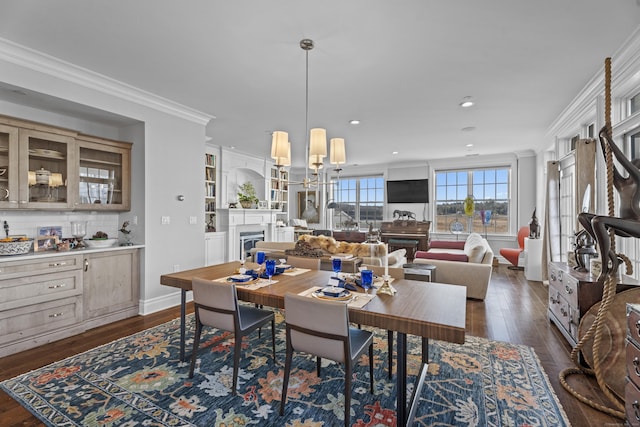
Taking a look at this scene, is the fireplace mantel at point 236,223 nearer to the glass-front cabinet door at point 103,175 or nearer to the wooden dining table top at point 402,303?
the glass-front cabinet door at point 103,175

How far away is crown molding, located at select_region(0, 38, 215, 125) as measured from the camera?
2617 mm

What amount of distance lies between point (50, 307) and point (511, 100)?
5527 millimetres

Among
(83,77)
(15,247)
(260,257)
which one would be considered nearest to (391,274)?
(260,257)

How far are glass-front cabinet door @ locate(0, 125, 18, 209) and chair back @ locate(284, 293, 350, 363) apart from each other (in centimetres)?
299

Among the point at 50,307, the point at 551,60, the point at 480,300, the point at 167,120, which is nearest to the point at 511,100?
the point at 551,60

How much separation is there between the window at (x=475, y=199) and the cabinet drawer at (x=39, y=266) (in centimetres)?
767

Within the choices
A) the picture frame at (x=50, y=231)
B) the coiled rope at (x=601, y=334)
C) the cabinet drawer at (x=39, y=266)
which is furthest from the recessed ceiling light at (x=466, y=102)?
the picture frame at (x=50, y=231)

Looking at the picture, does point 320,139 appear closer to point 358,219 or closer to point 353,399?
point 353,399

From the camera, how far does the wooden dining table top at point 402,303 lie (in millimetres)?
1474

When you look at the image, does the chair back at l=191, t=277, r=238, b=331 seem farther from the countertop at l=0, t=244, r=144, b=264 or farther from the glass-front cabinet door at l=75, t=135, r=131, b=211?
the glass-front cabinet door at l=75, t=135, r=131, b=211

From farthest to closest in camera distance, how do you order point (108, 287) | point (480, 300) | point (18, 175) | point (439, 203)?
point (439, 203) < point (480, 300) < point (108, 287) < point (18, 175)

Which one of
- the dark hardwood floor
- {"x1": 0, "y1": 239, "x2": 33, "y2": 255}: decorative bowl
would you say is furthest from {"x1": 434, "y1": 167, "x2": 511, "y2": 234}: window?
{"x1": 0, "y1": 239, "x2": 33, "y2": 255}: decorative bowl

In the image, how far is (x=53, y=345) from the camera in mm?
2863

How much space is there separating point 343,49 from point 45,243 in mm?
3486
